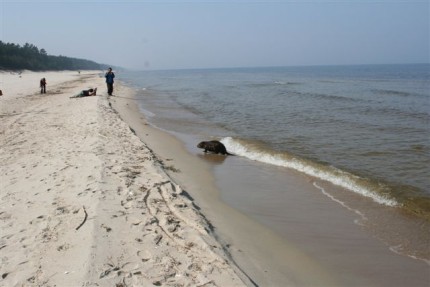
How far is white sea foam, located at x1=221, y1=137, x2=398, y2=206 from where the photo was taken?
7.27 metres

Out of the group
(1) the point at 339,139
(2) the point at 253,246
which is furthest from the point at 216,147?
(2) the point at 253,246

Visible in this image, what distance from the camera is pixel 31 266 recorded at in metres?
3.82

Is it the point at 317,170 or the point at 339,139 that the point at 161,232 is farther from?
the point at 339,139

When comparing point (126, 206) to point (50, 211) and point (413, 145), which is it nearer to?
point (50, 211)

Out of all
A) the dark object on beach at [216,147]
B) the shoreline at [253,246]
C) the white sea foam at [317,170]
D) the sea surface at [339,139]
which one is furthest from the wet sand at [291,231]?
the dark object on beach at [216,147]

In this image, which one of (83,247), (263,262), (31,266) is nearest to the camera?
(31,266)

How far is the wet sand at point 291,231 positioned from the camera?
434 cm

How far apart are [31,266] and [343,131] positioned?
40.4 ft

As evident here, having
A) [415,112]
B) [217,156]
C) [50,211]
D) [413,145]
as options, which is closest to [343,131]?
[413,145]

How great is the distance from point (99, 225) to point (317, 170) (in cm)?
574

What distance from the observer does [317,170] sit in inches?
347

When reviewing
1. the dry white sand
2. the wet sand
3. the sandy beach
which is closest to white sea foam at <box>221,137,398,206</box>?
the wet sand

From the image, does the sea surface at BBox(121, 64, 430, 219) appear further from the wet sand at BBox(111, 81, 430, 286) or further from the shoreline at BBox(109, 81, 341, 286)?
the shoreline at BBox(109, 81, 341, 286)

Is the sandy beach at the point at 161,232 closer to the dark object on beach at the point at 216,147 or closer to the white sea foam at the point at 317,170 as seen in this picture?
the white sea foam at the point at 317,170
